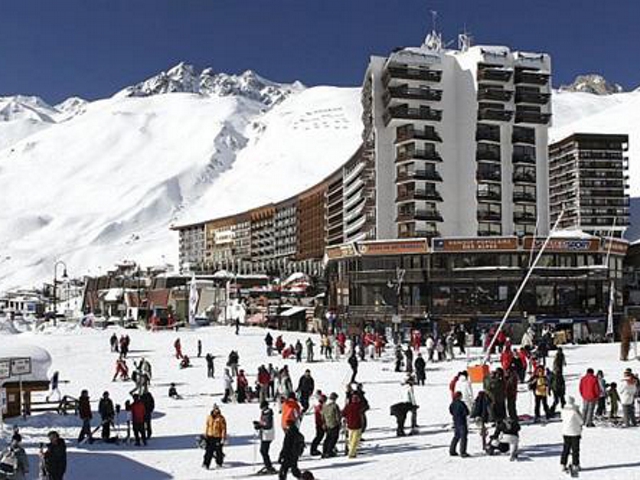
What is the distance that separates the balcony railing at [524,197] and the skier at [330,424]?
58873 millimetres

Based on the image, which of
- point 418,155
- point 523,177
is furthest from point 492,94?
point 418,155

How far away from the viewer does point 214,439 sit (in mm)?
17375

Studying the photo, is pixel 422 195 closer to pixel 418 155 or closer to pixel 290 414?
pixel 418 155

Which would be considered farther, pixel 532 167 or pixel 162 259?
pixel 162 259

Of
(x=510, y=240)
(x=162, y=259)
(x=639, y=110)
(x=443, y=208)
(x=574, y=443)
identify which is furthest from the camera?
(x=162, y=259)

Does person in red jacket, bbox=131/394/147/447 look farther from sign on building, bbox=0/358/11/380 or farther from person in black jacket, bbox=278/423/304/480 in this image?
person in black jacket, bbox=278/423/304/480

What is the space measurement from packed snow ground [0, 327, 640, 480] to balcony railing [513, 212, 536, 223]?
35.9 metres

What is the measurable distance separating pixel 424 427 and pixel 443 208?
52.1 metres

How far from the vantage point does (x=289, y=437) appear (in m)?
15.7

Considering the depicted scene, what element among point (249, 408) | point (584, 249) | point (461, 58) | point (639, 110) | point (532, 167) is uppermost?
point (639, 110)

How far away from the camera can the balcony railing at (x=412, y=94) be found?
2771 inches

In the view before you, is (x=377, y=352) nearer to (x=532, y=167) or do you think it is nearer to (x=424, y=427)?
(x=424, y=427)

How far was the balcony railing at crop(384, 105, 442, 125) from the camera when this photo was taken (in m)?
70.2

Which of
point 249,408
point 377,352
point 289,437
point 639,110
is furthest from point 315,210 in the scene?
point 289,437
